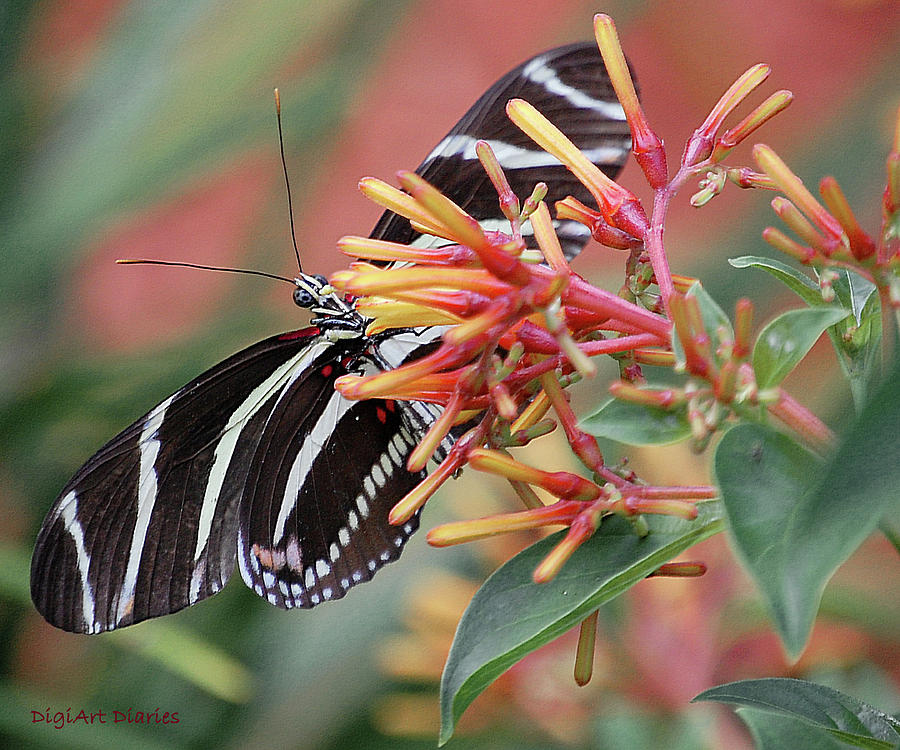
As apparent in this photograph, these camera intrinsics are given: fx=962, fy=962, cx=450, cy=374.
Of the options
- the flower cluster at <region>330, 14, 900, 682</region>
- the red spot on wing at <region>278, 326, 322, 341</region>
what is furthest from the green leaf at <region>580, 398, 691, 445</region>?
the red spot on wing at <region>278, 326, 322, 341</region>

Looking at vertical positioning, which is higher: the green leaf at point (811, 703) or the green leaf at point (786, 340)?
the green leaf at point (786, 340)

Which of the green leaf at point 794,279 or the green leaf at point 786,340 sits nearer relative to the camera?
the green leaf at point 786,340

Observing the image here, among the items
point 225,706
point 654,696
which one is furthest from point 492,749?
point 225,706

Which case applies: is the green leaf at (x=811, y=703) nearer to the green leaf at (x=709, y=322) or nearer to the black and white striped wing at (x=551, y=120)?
the green leaf at (x=709, y=322)

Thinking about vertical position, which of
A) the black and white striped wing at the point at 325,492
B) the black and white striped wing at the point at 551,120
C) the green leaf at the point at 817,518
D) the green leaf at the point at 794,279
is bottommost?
the black and white striped wing at the point at 325,492

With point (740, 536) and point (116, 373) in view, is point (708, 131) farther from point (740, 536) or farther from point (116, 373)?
point (116, 373)

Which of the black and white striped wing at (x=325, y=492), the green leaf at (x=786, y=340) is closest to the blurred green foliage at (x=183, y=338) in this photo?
the black and white striped wing at (x=325, y=492)

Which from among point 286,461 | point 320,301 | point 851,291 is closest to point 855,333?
point 851,291
